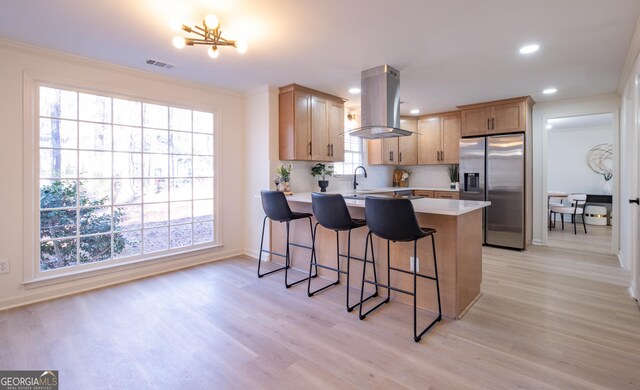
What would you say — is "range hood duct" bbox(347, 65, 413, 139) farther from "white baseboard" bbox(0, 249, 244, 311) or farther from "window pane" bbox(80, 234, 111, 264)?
"window pane" bbox(80, 234, 111, 264)

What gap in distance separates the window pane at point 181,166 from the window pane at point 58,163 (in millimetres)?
1007

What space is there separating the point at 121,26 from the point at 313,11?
5.12 ft

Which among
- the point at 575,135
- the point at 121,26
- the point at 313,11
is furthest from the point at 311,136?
the point at 575,135

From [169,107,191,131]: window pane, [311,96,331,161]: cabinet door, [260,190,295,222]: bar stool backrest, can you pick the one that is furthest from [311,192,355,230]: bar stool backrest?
[169,107,191,131]: window pane

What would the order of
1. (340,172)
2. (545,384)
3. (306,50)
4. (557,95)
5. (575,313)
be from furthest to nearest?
1. (340,172)
2. (557,95)
3. (306,50)
4. (575,313)
5. (545,384)

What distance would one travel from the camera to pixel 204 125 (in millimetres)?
4297

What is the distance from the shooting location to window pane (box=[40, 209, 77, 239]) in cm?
306

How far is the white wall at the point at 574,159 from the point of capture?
7410 mm

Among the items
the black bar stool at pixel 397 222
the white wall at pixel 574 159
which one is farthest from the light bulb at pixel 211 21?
the white wall at pixel 574 159

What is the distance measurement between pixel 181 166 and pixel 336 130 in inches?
88.8

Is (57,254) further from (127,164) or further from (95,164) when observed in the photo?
(127,164)

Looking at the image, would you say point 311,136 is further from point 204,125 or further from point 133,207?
point 133,207

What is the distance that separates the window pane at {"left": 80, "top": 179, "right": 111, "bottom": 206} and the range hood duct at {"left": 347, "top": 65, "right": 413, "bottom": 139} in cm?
285

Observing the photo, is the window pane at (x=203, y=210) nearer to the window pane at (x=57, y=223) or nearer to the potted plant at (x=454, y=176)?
the window pane at (x=57, y=223)
